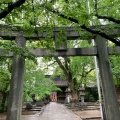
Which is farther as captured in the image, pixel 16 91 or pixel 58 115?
pixel 58 115

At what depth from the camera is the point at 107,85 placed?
6.18 m

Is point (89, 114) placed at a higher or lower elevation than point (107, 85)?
lower

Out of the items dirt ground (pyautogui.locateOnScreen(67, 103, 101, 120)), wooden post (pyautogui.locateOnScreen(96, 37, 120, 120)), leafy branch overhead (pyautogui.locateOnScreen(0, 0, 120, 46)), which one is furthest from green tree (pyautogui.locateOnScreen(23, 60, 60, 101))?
leafy branch overhead (pyautogui.locateOnScreen(0, 0, 120, 46))

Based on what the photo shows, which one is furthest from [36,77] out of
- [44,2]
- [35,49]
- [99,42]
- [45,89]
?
[44,2]

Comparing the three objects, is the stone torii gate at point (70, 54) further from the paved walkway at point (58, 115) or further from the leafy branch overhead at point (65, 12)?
the paved walkway at point (58, 115)

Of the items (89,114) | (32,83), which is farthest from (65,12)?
(89,114)

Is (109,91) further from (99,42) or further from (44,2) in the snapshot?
(44,2)

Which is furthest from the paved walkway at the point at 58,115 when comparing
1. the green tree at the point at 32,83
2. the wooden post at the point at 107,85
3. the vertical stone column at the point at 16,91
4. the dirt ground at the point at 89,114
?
the vertical stone column at the point at 16,91

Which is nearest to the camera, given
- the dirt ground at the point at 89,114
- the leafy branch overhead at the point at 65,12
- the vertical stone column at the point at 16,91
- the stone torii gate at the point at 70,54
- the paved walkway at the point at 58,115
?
the leafy branch overhead at the point at 65,12

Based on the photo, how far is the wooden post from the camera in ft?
19.5

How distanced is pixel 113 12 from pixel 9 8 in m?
3.45

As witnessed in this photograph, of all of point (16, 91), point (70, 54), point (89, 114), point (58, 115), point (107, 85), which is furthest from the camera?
point (58, 115)

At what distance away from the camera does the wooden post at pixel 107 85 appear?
5.93m

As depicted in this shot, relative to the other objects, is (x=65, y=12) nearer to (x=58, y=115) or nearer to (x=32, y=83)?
(x=32, y=83)
